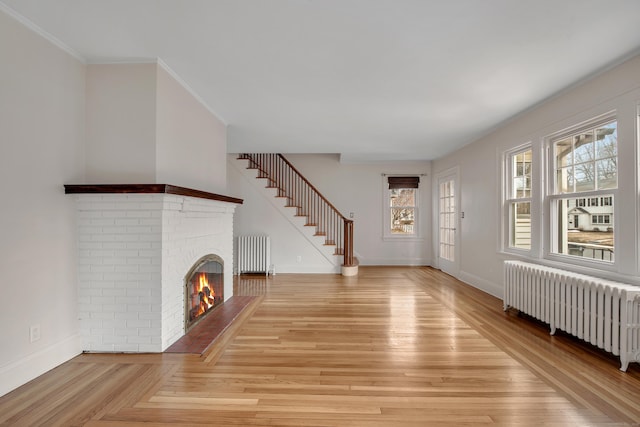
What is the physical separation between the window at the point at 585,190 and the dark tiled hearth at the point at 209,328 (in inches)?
156

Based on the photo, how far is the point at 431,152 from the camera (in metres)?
6.30

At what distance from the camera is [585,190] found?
3.13 metres

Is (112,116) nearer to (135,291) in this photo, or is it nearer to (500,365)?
(135,291)

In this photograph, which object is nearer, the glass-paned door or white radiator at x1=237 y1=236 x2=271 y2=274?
the glass-paned door

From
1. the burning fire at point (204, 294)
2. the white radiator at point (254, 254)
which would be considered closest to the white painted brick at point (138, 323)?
the burning fire at point (204, 294)

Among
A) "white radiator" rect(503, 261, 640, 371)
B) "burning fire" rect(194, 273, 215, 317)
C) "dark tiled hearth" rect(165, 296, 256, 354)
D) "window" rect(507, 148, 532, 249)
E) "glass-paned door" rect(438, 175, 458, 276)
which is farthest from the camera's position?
"glass-paned door" rect(438, 175, 458, 276)

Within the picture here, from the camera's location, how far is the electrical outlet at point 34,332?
2.19 meters

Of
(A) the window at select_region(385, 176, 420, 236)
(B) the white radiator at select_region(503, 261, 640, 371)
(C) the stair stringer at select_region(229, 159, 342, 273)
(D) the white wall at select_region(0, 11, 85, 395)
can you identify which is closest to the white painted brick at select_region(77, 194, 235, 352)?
(D) the white wall at select_region(0, 11, 85, 395)

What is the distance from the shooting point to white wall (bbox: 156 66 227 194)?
2752 millimetres

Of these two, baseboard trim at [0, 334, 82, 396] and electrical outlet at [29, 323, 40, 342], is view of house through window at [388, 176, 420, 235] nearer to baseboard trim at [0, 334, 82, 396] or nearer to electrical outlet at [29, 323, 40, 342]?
baseboard trim at [0, 334, 82, 396]

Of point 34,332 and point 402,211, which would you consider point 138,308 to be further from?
point 402,211

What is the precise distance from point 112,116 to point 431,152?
562cm

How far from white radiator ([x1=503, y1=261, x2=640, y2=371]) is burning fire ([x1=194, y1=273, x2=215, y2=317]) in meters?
3.82

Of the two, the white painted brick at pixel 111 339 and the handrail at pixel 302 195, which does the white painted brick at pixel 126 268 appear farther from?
the handrail at pixel 302 195
